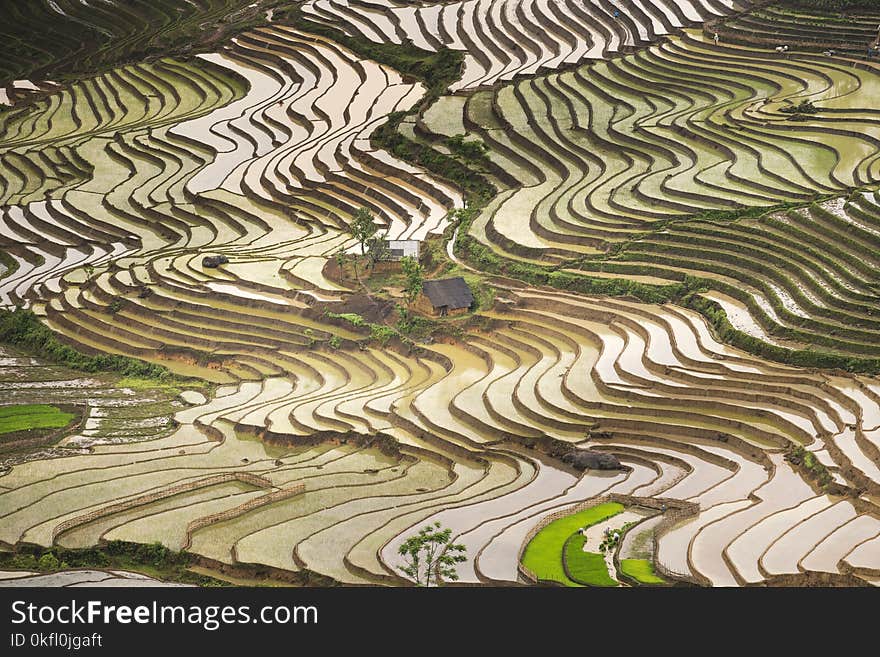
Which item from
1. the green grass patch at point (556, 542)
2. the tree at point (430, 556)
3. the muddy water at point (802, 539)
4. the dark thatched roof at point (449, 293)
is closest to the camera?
the muddy water at point (802, 539)

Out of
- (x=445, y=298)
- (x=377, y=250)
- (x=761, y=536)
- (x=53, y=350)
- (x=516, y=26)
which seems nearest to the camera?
(x=761, y=536)

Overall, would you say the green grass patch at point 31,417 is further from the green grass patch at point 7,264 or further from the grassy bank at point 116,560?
the green grass patch at point 7,264

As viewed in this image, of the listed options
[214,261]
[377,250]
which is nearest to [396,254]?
[377,250]

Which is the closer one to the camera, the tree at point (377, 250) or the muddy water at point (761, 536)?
the muddy water at point (761, 536)

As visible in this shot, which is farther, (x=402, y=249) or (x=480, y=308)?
(x=402, y=249)

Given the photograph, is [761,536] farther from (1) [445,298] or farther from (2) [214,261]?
(2) [214,261]

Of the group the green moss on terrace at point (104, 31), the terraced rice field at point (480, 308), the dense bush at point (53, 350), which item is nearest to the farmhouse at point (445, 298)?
the terraced rice field at point (480, 308)

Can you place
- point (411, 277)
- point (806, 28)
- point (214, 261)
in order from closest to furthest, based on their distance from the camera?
1. point (411, 277)
2. point (214, 261)
3. point (806, 28)

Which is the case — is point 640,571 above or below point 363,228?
below

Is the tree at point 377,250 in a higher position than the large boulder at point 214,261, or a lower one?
lower
